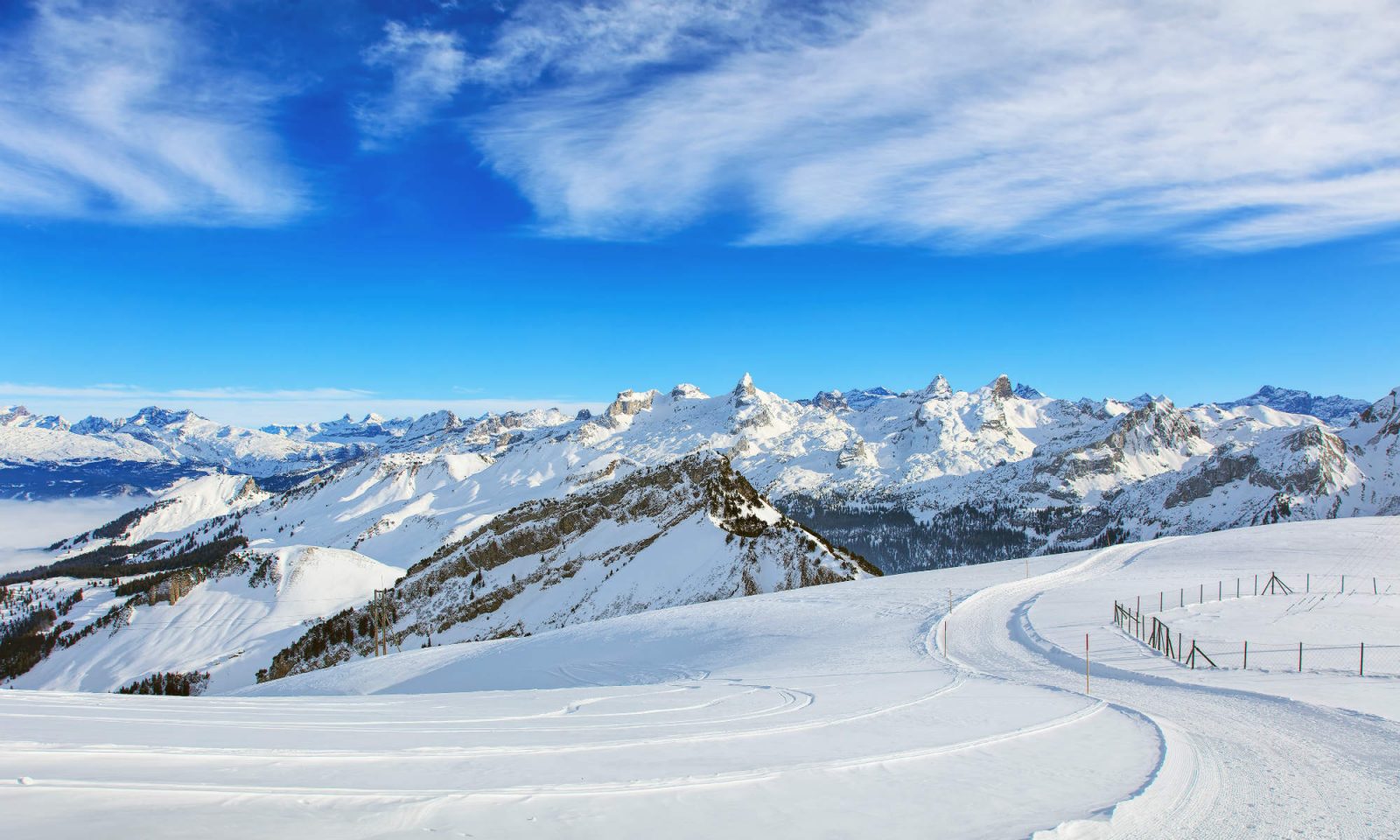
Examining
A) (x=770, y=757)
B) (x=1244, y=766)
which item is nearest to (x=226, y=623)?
(x=770, y=757)

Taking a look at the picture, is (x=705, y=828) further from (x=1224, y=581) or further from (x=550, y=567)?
(x=550, y=567)

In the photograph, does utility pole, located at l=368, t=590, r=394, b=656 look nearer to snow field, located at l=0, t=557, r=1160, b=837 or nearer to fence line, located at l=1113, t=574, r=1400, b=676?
snow field, located at l=0, t=557, r=1160, b=837

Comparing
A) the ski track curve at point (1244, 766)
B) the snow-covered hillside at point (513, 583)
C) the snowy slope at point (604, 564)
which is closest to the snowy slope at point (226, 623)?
the snow-covered hillside at point (513, 583)

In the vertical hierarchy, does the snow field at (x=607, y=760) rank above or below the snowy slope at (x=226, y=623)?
above

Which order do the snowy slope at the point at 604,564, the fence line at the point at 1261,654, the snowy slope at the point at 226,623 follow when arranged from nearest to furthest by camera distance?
the fence line at the point at 1261,654, the snowy slope at the point at 604,564, the snowy slope at the point at 226,623

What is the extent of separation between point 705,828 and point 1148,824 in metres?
5.47

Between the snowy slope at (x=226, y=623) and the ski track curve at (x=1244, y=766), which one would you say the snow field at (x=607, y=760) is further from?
the snowy slope at (x=226, y=623)

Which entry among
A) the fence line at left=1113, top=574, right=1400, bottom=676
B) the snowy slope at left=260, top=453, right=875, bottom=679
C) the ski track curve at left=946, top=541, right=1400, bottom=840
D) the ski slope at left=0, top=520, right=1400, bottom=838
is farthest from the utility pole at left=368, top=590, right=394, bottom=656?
the ski track curve at left=946, top=541, right=1400, bottom=840

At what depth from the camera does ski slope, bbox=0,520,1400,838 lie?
6.77 meters

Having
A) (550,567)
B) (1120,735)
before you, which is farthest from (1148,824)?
(550,567)

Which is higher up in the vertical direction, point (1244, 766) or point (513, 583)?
point (1244, 766)

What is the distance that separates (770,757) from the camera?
10.4 metres

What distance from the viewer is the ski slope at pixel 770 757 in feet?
22.2

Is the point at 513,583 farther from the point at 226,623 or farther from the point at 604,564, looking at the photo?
the point at 226,623
